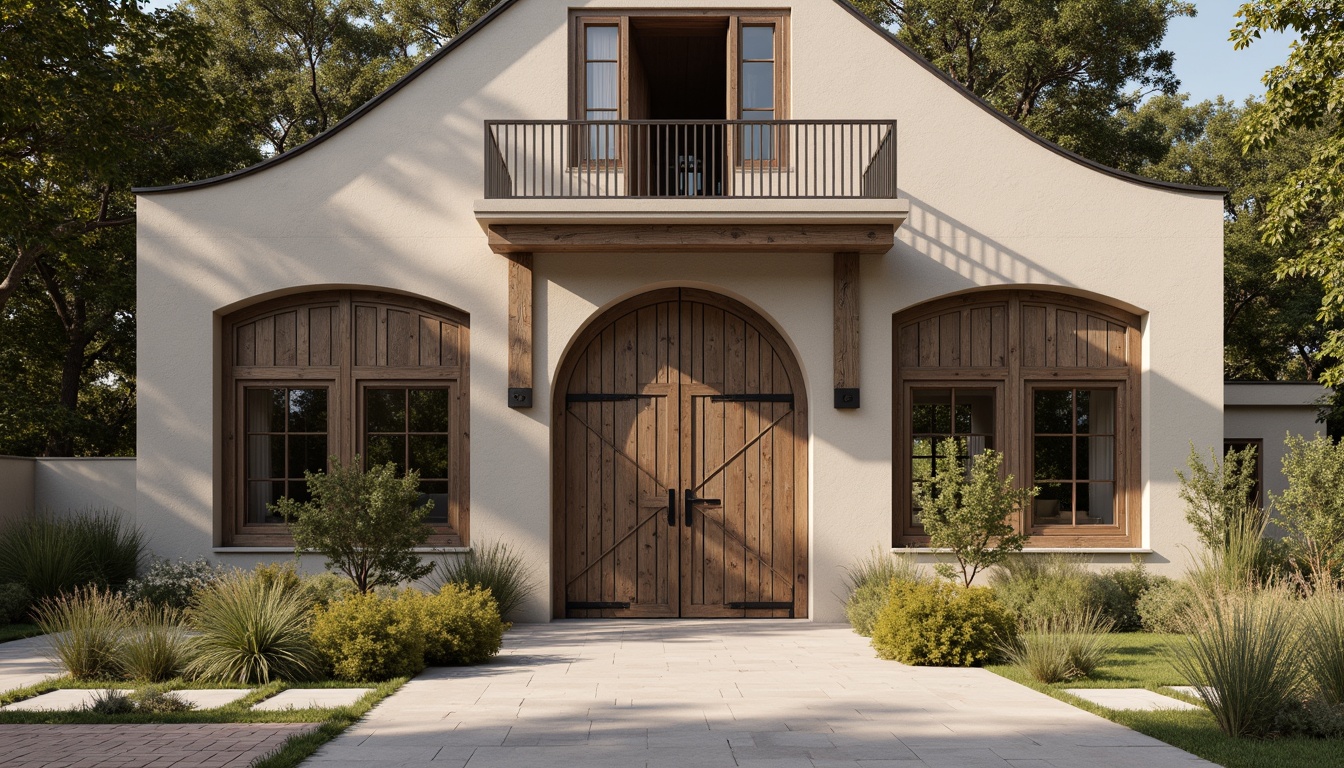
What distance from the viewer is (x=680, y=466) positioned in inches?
481

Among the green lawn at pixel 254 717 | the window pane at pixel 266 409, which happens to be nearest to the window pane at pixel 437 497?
the window pane at pixel 266 409

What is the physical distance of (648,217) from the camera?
1112cm

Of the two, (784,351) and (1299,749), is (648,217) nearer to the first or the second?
(784,351)

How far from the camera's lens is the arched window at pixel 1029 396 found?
40.1 feet

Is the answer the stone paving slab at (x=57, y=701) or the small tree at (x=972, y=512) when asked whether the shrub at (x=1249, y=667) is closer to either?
the small tree at (x=972, y=512)

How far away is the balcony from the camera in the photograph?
11125 millimetres

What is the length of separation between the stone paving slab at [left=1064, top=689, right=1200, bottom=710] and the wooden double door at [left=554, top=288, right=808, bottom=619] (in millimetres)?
4771

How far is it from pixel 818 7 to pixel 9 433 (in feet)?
51.9

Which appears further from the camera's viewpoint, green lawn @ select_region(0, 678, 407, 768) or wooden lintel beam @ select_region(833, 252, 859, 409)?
wooden lintel beam @ select_region(833, 252, 859, 409)

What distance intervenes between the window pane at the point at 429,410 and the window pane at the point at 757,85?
4.66m

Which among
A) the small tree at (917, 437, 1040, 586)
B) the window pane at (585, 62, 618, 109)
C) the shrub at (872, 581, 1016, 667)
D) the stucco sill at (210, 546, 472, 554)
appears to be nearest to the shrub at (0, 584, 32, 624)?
the stucco sill at (210, 546, 472, 554)

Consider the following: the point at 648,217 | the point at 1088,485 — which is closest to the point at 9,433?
the point at 648,217

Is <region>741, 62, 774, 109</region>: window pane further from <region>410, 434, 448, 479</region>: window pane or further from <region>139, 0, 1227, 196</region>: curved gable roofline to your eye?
<region>410, 434, 448, 479</region>: window pane

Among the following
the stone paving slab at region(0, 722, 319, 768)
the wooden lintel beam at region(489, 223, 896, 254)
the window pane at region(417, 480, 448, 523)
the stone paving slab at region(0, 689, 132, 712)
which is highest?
the wooden lintel beam at region(489, 223, 896, 254)
